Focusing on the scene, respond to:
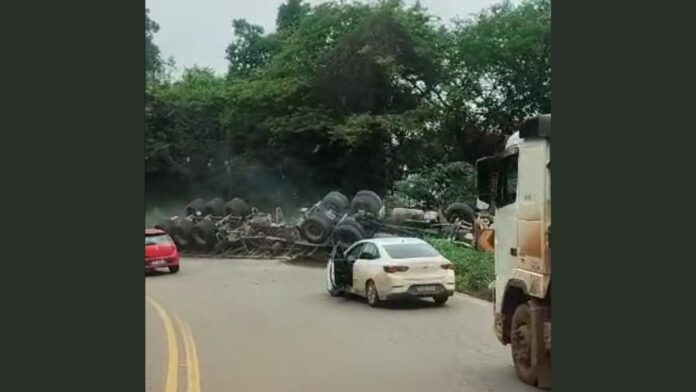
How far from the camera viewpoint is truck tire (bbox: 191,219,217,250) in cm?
594

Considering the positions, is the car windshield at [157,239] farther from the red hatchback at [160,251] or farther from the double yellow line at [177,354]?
the double yellow line at [177,354]

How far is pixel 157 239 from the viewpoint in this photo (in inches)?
226

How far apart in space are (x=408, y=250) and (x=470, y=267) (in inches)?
16.8

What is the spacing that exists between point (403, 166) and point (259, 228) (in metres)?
1.03

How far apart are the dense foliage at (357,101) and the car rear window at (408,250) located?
30 cm

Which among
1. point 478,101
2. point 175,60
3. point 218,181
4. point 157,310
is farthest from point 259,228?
point 478,101

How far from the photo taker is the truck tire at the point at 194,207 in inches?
233

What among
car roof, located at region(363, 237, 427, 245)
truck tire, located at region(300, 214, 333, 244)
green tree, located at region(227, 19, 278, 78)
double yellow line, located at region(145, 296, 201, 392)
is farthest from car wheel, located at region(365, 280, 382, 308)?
green tree, located at region(227, 19, 278, 78)

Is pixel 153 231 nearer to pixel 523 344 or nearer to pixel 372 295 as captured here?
pixel 372 295

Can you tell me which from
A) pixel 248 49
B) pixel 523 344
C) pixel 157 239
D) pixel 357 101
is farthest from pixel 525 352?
pixel 248 49

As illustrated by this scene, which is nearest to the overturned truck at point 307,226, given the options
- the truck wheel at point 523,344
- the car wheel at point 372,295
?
the car wheel at point 372,295

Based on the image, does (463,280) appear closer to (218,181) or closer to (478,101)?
(478,101)

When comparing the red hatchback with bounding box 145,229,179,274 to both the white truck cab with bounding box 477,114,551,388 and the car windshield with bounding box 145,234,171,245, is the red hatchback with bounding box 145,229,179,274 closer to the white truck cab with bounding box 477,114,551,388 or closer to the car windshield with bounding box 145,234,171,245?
the car windshield with bounding box 145,234,171,245

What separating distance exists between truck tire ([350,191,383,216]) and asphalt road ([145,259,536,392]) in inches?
20.1
